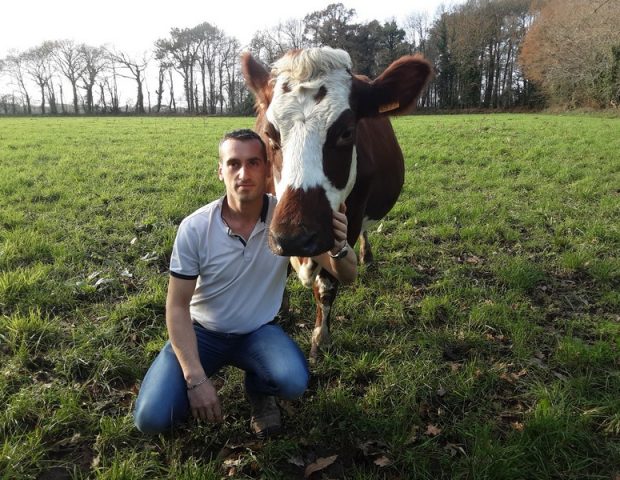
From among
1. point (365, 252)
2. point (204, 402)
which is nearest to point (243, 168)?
point (204, 402)

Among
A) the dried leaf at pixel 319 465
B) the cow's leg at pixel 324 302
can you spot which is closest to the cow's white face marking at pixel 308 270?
the cow's leg at pixel 324 302

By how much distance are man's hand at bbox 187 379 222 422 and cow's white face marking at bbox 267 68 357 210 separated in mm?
1168

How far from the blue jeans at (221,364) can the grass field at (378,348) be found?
0.83 ft

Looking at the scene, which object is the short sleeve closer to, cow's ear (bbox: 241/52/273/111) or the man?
the man

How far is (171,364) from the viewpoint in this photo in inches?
103

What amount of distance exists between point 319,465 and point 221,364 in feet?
2.83

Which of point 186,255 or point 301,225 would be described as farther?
point 186,255

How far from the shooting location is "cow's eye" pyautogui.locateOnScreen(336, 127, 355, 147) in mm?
2613

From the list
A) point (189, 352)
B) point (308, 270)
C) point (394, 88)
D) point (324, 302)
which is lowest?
point (324, 302)

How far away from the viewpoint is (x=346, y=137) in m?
2.65

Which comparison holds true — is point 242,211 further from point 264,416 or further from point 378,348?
point 378,348

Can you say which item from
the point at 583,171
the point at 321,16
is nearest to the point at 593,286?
the point at 583,171

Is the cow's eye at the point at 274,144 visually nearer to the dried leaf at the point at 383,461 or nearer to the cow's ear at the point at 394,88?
the cow's ear at the point at 394,88

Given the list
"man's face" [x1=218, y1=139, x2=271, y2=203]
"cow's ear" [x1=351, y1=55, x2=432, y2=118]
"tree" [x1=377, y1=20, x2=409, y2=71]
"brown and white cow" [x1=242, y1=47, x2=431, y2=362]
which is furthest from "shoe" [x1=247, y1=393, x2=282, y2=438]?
"tree" [x1=377, y1=20, x2=409, y2=71]
